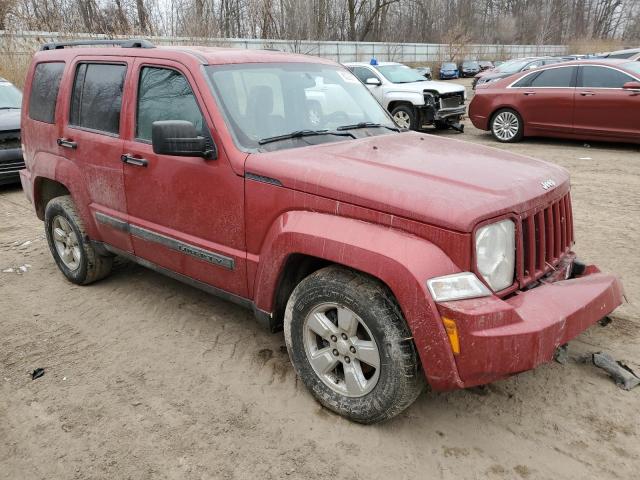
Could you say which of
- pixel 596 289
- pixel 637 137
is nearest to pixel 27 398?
pixel 596 289

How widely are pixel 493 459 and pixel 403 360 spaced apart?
68 centimetres

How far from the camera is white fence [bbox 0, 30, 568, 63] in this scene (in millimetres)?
16188

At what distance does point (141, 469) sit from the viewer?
259cm

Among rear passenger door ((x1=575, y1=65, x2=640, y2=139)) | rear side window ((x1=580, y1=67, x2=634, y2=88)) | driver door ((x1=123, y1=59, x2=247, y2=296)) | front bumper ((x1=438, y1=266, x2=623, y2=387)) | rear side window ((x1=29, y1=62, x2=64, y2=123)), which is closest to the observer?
front bumper ((x1=438, y1=266, x2=623, y2=387))

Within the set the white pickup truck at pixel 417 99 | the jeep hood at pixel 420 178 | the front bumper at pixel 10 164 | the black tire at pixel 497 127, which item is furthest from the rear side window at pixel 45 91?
the black tire at pixel 497 127

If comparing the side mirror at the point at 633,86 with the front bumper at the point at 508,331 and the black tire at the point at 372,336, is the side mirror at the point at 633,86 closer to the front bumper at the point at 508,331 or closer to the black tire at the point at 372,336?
the front bumper at the point at 508,331

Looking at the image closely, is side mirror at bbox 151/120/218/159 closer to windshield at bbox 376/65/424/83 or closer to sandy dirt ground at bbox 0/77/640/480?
sandy dirt ground at bbox 0/77/640/480

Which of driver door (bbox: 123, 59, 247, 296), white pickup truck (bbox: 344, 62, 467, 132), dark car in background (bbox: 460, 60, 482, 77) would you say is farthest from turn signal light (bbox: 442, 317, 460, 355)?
dark car in background (bbox: 460, 60, 482, 77)

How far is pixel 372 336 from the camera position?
2.61m

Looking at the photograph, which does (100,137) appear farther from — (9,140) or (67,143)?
(9,140)

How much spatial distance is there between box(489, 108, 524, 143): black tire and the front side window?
366 inches

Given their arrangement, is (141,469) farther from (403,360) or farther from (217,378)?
(403,360)

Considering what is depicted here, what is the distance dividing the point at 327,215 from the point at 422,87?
10.6 meters

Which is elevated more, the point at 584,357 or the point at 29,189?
the point at 29,189
